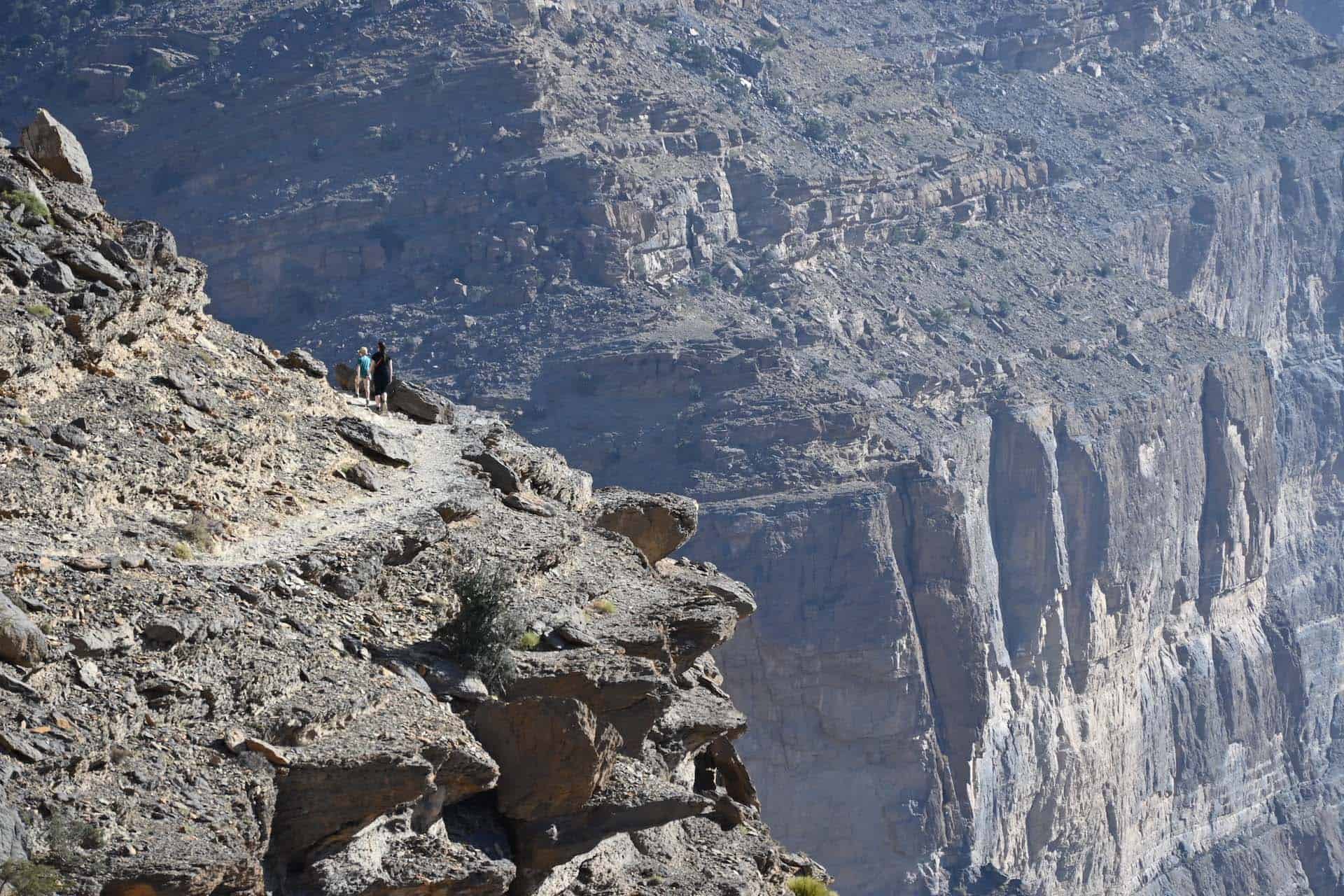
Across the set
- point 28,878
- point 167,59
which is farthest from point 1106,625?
point 28,878

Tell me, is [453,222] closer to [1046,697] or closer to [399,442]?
[1046,697]

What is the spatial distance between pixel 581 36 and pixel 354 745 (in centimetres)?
9613

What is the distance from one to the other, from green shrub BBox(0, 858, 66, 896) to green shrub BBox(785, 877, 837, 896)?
13.3 meters

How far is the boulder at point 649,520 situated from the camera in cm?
3300

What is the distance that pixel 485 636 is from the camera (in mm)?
24609

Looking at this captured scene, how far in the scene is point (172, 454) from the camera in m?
26.8

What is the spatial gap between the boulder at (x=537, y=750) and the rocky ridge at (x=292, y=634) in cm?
3

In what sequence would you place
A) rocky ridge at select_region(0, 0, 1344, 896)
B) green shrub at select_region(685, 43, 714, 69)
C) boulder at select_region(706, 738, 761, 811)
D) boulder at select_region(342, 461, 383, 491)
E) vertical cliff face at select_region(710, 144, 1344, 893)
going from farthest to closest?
green shrub at select_region(685, 43, 714, 69) → rocky ridge at select_region(0, 0, 1344, 896) → vertical cliff face at select_region(710, 144, 1344, 893) → boulder at select_region(706, 738, 761, 811) → boulder at select_region(342, 461, 383, 491)

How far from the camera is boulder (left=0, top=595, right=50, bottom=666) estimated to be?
20297 millimetres

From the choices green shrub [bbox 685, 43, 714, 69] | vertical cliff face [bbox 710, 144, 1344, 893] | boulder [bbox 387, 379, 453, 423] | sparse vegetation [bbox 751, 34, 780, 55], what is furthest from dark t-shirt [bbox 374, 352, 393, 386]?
sparse vegetation [bbox 751, 34, 780, 55]

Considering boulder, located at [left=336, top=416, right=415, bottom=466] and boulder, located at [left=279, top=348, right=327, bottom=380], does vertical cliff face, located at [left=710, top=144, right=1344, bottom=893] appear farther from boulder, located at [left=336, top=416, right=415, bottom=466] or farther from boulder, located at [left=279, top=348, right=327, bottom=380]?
boulder, located at [left=336, top=416, right=415, bottom=466]

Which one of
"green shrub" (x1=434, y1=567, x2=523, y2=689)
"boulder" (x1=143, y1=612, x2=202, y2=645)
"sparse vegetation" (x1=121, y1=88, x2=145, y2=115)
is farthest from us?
"sparse vegetation" (x1=121, y1=88, x2=145, y2=115)

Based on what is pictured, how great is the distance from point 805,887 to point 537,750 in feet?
23.7

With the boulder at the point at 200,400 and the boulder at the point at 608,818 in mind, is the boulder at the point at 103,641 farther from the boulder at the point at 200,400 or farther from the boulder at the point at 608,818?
the boulder at the point at 200,400
